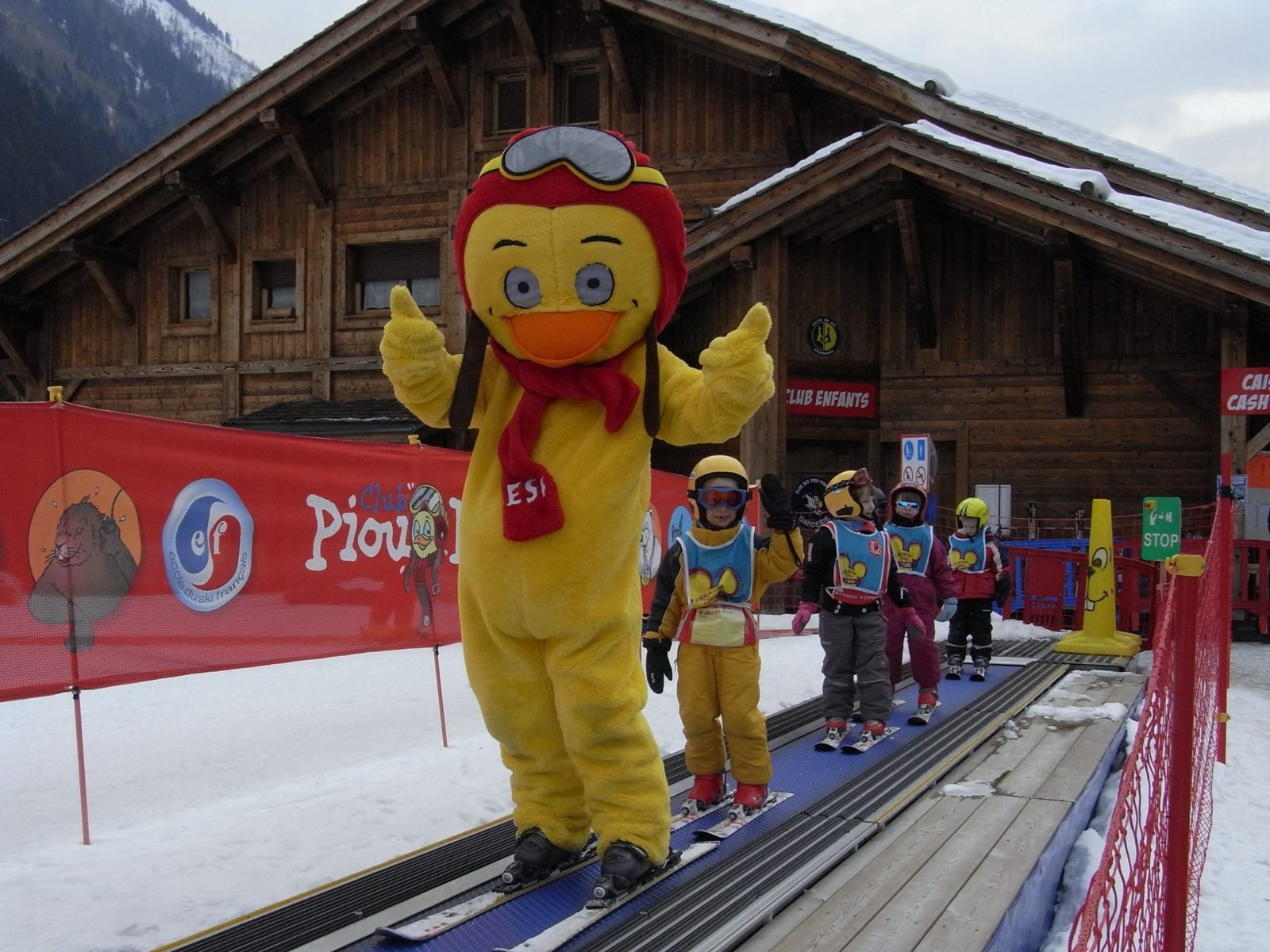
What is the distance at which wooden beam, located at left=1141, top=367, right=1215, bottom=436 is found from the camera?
525 inches

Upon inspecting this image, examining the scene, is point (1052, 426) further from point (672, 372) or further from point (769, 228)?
point (672, 372)

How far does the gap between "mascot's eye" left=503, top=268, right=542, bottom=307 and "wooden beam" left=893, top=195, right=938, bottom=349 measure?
10.3 metres

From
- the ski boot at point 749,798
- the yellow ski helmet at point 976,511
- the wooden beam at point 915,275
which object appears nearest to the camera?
the ski boot at point 749,798

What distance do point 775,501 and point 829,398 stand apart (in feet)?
35.0

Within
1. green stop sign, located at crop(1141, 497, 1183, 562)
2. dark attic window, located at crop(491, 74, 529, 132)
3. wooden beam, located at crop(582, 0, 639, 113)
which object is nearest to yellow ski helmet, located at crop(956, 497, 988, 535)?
green stop sign, located at crop(1141, 497, 1183, 562)

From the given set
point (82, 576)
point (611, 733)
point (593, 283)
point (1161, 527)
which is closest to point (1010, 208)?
point (1161, 527)

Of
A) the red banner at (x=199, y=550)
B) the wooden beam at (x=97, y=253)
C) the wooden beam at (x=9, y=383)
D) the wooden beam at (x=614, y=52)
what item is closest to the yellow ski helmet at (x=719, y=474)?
the red banner at (x=199, y=550)

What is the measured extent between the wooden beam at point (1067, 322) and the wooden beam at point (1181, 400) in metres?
0.85

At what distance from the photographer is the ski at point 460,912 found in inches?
130

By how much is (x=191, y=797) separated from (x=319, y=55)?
43.0 ft

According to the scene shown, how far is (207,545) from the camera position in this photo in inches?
197

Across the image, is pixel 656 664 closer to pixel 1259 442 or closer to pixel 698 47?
pixel 1259 442

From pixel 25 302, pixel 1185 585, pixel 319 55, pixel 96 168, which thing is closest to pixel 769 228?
pixel 319 55

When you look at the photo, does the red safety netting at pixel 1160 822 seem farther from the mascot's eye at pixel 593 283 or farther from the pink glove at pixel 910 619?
the pink glove at pixel 910 619
